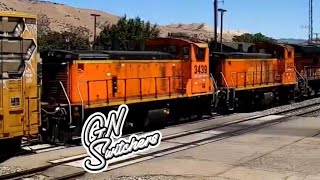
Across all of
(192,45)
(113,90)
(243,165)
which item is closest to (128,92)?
(113,90)

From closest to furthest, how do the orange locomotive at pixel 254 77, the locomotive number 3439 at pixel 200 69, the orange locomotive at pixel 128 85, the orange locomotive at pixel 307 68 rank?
the orange locomotive at pixel 128 85 → the locomotive number 3439 at pixel 200 69 → the orange locomotive at pixel 254 77 → the orange locomotive at pixel 307 68

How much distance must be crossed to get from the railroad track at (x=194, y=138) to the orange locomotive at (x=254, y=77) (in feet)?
5.90

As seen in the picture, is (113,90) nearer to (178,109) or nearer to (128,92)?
(128,92)

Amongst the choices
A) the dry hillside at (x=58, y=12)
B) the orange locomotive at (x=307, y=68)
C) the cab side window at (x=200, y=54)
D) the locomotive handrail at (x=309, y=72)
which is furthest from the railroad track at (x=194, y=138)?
the dry hillside at (x=58, y=12)

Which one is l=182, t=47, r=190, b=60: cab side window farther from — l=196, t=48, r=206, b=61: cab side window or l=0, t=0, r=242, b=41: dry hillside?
l=0, t=0, r=242, b=41: dry hillside

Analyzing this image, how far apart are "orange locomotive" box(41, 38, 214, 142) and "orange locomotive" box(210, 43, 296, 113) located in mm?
2100

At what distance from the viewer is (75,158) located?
466 inches

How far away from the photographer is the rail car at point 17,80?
11086 millimetres

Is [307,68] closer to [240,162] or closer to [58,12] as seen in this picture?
[240,162]

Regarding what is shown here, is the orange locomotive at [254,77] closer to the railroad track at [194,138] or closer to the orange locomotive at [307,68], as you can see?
the railroad track at [194,138]

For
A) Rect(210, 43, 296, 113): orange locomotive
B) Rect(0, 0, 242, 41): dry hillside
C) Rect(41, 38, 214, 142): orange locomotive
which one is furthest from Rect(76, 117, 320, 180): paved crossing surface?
Rect(0, 0, 242, 41): dry hillside

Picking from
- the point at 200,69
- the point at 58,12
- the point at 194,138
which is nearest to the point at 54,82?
the point at 194,138

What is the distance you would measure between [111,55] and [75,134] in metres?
3.10

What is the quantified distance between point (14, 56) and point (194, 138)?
6359 millimetres
